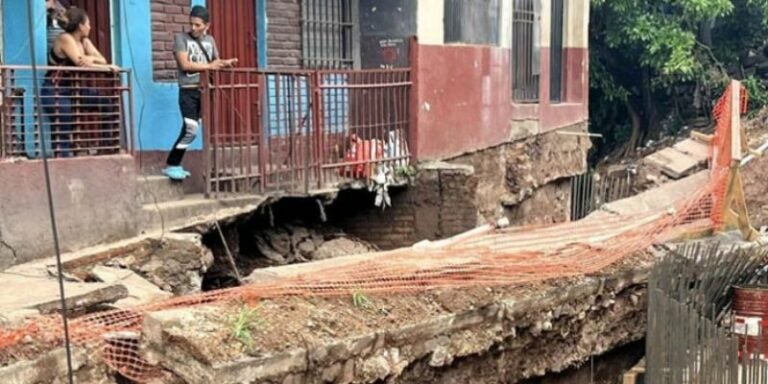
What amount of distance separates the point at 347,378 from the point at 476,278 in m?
1.68

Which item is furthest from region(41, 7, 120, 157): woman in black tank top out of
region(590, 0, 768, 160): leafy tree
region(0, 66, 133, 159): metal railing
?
region(590, 0, 768, 160): leafy tree

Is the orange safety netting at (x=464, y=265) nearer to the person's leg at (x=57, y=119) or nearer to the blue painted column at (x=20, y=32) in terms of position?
the person's leg at (x=57, y=119)

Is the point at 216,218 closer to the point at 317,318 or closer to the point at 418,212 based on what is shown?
the point at 317,318

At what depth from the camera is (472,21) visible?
41.8ft

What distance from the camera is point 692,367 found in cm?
709

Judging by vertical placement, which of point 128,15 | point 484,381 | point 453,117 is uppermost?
point 128,15

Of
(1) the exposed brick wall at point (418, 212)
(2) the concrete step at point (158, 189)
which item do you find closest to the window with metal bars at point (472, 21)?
(1) the exposed brick wall at point (418, 212)

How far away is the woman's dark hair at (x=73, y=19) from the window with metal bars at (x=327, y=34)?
3529 mm

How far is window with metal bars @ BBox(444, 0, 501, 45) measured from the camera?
40.1 feet

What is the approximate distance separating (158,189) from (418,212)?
351cm

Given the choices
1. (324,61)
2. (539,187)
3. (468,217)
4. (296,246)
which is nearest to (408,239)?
(468,217)

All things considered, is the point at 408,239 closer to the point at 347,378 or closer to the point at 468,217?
the point at 468,217

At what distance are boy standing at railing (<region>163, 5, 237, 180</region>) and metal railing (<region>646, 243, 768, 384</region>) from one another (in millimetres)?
4149

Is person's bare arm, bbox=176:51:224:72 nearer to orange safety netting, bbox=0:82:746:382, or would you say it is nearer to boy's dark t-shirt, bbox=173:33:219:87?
boy's dark t-shirt, bbox=173:33:219:87
